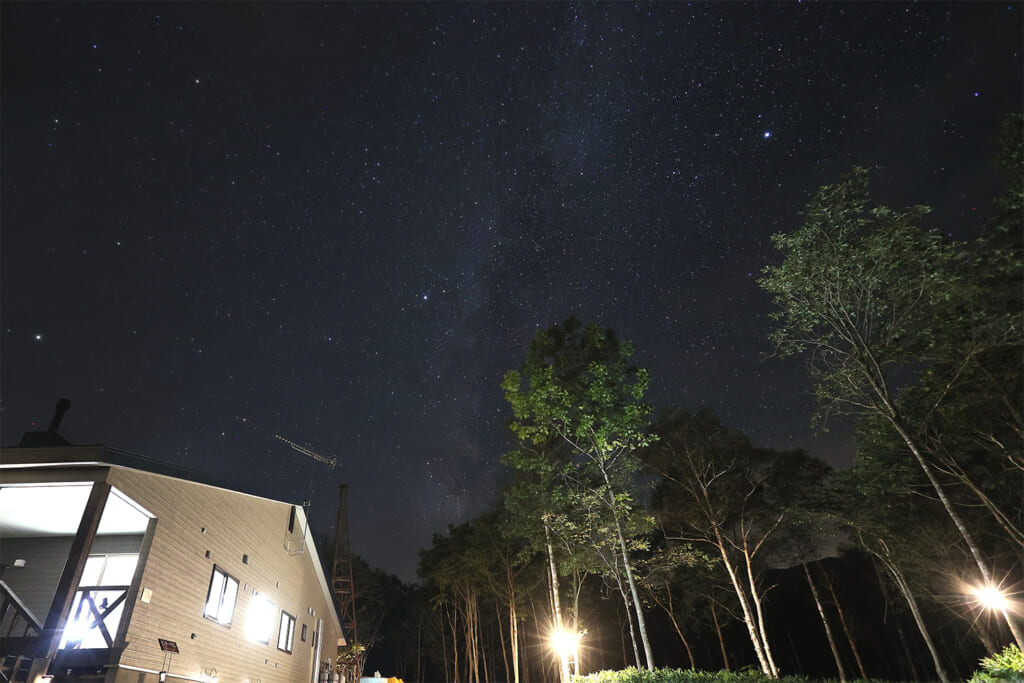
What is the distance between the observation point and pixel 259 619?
1505cm

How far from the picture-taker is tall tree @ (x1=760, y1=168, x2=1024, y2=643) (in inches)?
536

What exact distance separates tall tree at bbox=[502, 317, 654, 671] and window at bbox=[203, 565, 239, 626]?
403 inches

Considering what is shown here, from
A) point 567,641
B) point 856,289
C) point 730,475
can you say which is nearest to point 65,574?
point 567,641

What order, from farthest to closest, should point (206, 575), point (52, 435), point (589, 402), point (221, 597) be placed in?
point (589, 402) → point (52, 435) → point (221, 597) → point (206, 575)

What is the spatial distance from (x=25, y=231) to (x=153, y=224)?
3.18 metres

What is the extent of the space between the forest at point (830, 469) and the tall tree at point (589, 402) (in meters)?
0.08

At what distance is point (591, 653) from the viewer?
4278cm

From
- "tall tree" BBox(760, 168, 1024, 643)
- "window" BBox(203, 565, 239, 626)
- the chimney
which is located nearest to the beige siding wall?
"window" BBox(203, 565, 239, 626)

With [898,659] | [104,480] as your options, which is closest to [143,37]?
[104,480]

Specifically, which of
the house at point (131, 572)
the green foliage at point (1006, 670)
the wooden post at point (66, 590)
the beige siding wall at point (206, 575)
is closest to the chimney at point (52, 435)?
the house at point (131, 572)

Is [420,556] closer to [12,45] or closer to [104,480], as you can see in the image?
[104,480]

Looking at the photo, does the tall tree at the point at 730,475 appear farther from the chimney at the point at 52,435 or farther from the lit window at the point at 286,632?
the chimney at the point at 52,435

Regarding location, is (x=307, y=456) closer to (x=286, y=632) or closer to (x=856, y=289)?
(x=286, y=632)

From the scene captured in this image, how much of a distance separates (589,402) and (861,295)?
8.93 m
